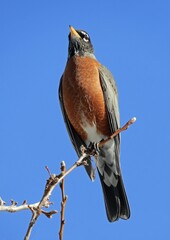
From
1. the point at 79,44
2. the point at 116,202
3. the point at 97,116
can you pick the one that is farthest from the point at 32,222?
the point at 79,44

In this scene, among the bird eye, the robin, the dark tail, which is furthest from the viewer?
the bird eye

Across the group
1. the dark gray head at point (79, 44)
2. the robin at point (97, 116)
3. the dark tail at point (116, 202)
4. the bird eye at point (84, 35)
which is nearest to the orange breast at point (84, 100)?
the robin at point (97, 116)

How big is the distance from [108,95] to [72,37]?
4.40 feet

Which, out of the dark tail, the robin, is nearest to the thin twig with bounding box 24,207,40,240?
the robin

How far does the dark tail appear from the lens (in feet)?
15.9

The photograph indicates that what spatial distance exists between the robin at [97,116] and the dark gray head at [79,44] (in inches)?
9.3

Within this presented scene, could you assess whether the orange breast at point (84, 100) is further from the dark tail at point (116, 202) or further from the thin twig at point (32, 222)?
the thin twig at point (32, 222)

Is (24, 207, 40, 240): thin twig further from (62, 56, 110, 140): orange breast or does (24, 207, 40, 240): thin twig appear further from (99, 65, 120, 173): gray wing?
(99, 65, 120, 173): gray wing

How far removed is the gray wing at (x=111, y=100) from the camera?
504 cm

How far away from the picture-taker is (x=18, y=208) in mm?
1981

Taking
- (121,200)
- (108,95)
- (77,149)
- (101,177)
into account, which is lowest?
(121,200)

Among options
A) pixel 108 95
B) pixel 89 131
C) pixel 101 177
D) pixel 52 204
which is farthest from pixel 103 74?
pixel 52 204

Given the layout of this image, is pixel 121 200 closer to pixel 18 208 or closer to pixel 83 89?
pixel 83 89

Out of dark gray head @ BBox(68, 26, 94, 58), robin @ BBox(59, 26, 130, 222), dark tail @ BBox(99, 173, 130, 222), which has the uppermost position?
dark gray head @ BBox(68, 26, 94, 58)
